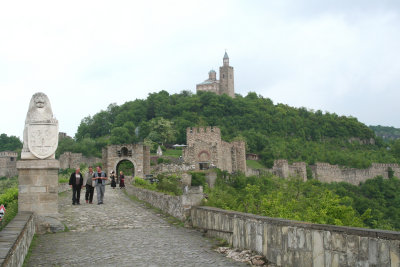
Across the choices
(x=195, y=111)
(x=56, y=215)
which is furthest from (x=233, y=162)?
(x=56, y=215)

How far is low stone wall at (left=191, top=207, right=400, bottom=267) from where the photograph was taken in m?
3.84

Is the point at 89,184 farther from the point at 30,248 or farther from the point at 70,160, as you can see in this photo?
the point at 70,160

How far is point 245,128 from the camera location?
252 feet

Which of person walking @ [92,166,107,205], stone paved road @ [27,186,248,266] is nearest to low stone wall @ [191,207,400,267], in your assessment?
stone paved road @ [27,186,248,266]

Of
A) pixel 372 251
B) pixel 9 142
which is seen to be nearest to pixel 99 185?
pixel 372 251

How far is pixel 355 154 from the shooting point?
252ft

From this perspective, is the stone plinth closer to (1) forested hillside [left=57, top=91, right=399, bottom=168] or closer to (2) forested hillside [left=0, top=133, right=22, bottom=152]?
(1) forested hillside [left=57, top=91, right=399, bottom=168]

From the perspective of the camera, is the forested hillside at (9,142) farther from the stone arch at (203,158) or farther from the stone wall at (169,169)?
the stone wall at (169,169)

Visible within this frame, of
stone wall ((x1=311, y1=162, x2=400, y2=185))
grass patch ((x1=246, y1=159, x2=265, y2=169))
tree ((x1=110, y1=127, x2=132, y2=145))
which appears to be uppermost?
tree ((x1=110, y1=127, x2=132, y2=145))

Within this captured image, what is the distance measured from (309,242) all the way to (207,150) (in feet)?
128

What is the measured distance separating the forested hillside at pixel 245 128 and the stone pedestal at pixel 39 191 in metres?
57.4

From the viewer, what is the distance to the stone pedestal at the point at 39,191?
27.4 ft

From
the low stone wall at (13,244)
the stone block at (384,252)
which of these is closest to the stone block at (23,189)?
the low stone wall at (13,244)

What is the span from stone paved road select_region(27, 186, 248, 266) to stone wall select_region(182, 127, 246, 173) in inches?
1292
